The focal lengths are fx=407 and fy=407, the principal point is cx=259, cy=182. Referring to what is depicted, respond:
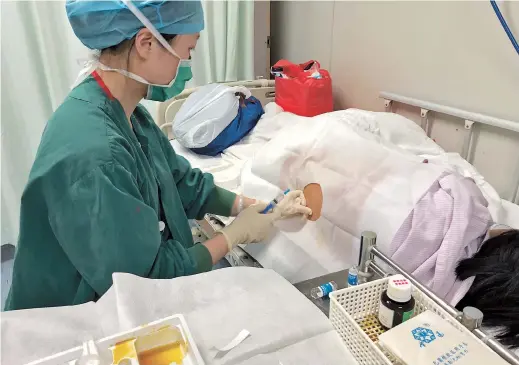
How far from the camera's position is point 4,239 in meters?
2.45

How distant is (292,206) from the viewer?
1.31 metres

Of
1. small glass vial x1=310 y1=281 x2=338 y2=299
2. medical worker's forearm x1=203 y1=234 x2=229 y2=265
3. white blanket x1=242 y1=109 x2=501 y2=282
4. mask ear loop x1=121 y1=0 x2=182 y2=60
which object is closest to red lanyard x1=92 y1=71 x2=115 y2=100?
mask ear loop x1=121 y1=0 x2=182 y2=60

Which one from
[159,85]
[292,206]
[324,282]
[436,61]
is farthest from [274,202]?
[436,61]

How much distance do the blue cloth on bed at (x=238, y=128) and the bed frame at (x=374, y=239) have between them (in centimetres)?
27

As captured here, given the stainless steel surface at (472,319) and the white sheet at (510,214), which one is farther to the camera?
the white sheet at (510,214)

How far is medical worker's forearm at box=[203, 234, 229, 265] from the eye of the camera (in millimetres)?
1140

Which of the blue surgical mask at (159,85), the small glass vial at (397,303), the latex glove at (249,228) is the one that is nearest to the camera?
the small glass vial at (397,303)

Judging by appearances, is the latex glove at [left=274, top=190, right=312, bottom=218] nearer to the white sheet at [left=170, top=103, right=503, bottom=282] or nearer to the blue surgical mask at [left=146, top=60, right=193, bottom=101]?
the white sheet at [left=170, top=103, right=503, bottom=282]

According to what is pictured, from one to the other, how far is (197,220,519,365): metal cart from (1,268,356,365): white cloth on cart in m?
0.14

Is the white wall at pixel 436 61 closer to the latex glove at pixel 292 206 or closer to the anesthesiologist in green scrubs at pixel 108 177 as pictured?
the latex glove at pixel 292 206

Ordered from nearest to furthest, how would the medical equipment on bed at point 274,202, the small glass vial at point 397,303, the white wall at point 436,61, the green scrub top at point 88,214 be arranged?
1. the small glass vial at point 397,303
2. the green scrub top at point 88,214
3. the medical equipment on bed at point 274,202
4. the white wall at point 436,61

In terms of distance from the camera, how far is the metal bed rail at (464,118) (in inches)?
60.9

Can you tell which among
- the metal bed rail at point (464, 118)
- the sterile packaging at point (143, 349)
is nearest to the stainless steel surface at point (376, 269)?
the sterile packaging at point (143, 349)

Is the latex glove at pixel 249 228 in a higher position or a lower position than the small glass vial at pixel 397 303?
lower
